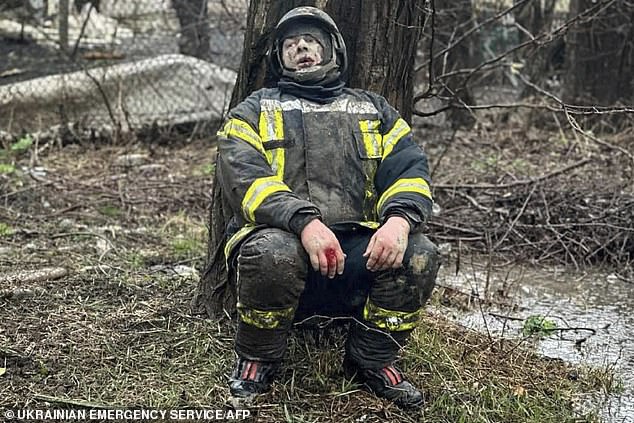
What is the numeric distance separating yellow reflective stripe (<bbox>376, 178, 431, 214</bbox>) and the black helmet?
553 millimetres

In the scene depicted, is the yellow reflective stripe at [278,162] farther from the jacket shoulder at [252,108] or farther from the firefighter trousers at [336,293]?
the firefighter trousers at [336,293]

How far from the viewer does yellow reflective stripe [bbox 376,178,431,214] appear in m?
3.51

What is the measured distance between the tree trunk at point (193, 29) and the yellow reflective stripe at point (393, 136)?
6839 mm

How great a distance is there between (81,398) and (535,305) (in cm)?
269

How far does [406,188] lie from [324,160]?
1.13 feet

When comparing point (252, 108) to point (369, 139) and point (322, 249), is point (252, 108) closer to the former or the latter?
point (369, 139)

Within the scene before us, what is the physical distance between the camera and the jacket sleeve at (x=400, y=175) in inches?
134

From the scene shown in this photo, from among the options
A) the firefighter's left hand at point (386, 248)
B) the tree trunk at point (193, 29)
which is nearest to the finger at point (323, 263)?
the firefighter's left hand at point (386, 248)

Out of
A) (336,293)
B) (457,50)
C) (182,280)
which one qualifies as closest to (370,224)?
(336,293)

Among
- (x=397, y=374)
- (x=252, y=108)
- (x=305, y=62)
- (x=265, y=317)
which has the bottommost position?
(x=397, y=374)

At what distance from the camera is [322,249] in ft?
10.5

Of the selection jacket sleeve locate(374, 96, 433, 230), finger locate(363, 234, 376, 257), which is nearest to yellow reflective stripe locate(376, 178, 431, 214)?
jacket sleeve locate(374, 96, 433, 230)

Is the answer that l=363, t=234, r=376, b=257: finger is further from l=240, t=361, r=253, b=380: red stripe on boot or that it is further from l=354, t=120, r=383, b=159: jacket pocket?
l=240, t=361, r=253, b=380: red stripe on boot

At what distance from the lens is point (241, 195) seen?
3.44 metres
